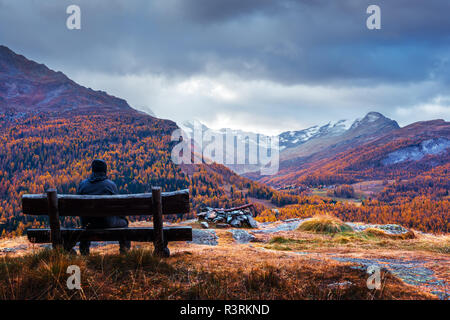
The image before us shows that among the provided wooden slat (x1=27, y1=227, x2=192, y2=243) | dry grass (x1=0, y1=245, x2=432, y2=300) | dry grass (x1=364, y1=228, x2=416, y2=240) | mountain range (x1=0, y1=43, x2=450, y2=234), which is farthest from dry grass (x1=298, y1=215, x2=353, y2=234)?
mountain range (x1=0, y1=43, x2=450, y2=234)

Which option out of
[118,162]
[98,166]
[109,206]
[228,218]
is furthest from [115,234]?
[118,162]

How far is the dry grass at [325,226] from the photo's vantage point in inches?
585

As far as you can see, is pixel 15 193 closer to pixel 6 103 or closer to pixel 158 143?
pixel 158 143

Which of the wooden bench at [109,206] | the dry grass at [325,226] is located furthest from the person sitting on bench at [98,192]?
the dry grass at [325,226]

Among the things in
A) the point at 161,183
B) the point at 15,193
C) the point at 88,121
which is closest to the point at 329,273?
the point at 161,183

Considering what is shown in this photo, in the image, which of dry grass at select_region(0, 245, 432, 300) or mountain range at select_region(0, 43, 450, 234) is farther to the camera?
mountain range at select_region(0, 43, 450, 234)

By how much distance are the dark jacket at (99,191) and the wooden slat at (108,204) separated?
0.64 m

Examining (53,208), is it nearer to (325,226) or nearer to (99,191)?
(99,191)

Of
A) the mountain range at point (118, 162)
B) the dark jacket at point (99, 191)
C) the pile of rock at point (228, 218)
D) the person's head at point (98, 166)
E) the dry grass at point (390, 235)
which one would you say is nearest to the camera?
the dark jacket at point (99, 191)

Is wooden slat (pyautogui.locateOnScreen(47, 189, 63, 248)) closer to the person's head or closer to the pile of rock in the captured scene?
the person's head

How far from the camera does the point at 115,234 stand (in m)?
5.72

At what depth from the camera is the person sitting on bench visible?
5891 mm

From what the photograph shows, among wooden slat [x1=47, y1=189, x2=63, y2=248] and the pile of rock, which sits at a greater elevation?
wooden slat [x1=47, y1=189, x2=63, y2=248]

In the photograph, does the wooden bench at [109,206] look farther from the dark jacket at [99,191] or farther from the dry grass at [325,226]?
the dry grass at [325,226]
